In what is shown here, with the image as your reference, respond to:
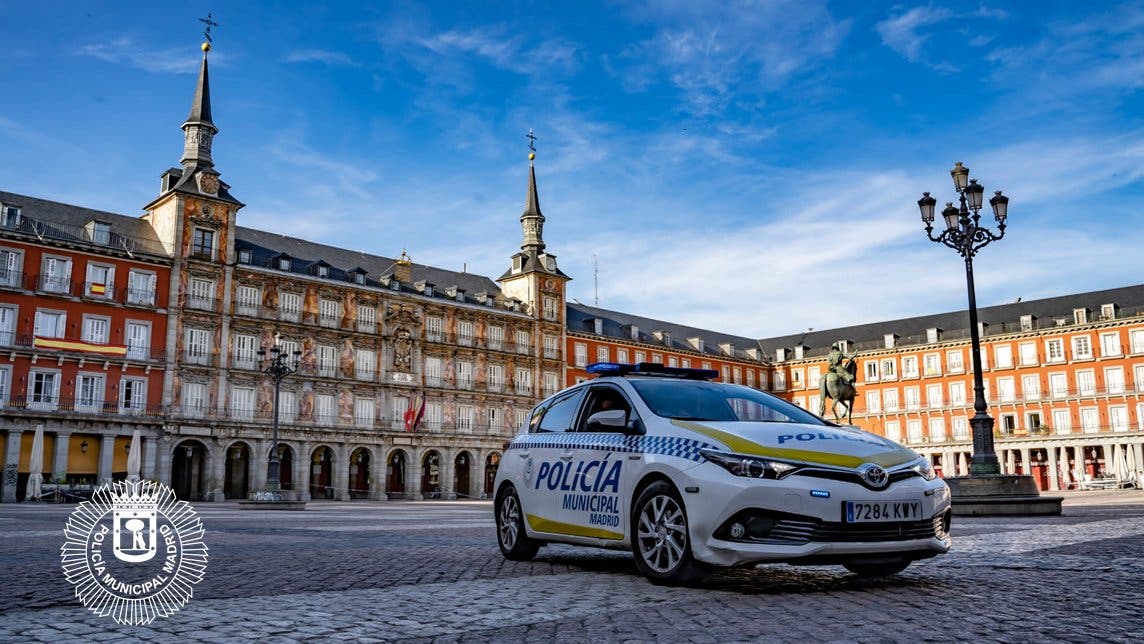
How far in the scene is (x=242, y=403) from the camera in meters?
47.2

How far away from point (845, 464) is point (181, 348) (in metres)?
44.8

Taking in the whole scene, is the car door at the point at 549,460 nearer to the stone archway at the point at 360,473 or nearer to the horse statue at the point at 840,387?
the horse statue at the point at 840,387

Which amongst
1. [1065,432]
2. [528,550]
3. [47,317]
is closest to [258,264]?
[47,317]

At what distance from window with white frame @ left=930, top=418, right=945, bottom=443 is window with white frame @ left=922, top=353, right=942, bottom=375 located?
359 centimetres

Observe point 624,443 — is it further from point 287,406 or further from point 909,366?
point 909,366

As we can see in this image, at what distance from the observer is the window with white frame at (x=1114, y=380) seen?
60422 mm

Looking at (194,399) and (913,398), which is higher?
(913,398)

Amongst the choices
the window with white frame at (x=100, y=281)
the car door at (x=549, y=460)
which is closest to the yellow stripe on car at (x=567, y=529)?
the car door at (x=549, y=460)

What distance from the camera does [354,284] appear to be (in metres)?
52.8

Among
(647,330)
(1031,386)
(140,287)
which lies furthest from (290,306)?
(1031,386)

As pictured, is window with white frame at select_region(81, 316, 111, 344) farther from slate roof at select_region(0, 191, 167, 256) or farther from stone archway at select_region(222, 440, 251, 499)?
stone archway at select_region(222, 440, 251, 499)

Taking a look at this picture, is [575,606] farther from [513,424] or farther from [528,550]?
[513,424]

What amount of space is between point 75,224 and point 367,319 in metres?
15.7

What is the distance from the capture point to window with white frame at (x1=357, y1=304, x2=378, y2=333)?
52.8m
